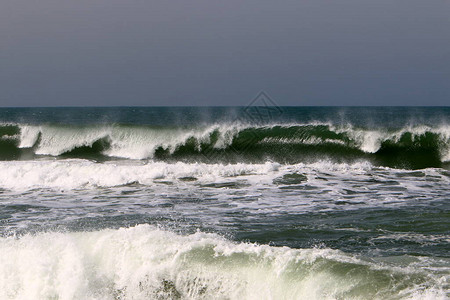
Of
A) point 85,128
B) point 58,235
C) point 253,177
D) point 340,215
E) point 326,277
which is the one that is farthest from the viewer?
point 85,128

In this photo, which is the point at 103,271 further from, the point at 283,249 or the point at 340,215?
the point at 340,215

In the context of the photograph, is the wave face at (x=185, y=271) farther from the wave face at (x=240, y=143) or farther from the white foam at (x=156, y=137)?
the white foam at (x=156, y=137)

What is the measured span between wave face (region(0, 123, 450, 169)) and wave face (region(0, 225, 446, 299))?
539 inches

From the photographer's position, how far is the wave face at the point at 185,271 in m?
6.14

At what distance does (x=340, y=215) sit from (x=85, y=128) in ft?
59.5

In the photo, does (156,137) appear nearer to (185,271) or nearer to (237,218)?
(237,218)

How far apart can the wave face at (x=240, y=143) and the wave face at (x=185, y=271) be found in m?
13.7

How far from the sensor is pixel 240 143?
23.9 m

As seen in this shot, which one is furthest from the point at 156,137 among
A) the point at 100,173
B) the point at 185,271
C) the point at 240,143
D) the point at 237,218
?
the point at 185,271

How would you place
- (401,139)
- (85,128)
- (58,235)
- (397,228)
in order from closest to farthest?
(58,235) < (397,228) < (401,139) < (85,128)

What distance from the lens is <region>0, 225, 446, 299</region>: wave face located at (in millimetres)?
6137

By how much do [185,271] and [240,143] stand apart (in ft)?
55.9

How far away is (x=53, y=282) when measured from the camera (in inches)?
286

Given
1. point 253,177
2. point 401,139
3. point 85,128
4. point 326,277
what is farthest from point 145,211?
point 85,128
